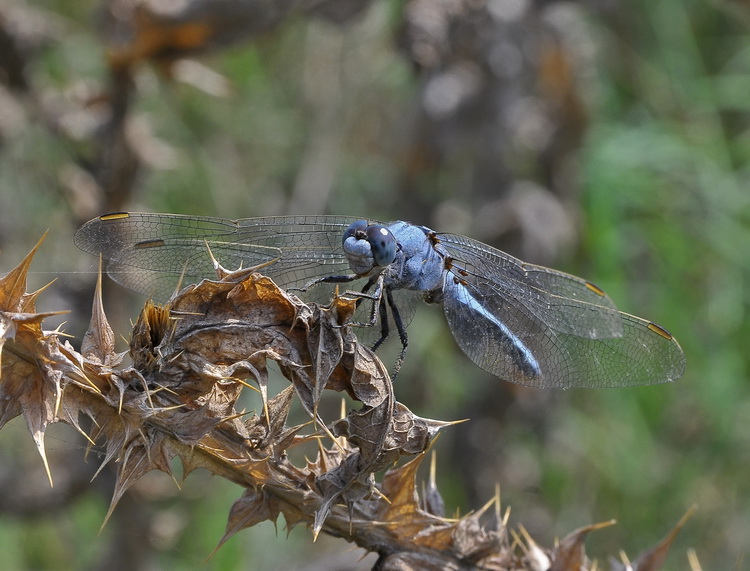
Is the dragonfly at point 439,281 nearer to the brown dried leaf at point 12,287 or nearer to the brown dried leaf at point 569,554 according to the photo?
the brown dried leaf at point 569,554

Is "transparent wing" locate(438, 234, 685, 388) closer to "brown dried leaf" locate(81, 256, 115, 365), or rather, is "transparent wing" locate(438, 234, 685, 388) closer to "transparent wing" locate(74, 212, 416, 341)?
"transparent wing" locate(74, 212, 416, 341)

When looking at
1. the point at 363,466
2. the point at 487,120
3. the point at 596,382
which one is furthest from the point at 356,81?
the point at 363,466

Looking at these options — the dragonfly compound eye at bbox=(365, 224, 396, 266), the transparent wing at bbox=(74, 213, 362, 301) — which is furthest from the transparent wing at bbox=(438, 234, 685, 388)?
the transparent wing at bbox=(74, 213, 362, 301)

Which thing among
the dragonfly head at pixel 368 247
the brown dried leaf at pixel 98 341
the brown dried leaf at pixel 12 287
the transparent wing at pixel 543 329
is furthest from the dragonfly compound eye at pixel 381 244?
the brown dried leaf at pixel 12 287

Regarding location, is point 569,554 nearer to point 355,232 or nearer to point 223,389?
point 223,389

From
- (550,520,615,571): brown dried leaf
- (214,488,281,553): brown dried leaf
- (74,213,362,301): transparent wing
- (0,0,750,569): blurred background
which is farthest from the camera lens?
(0,0,750,569): blurred background

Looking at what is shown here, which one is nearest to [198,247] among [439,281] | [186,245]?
[186,245]

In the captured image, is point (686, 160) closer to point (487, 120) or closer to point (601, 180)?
point (601, 180)
